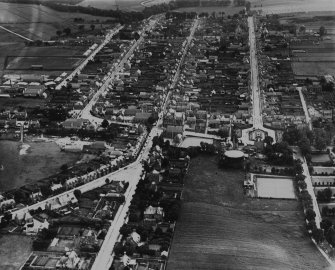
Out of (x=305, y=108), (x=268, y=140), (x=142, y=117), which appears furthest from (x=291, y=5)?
(x=268, y=140)

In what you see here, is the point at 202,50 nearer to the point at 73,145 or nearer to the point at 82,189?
the point at 73,145

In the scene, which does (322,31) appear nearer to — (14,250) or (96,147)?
(96,147)

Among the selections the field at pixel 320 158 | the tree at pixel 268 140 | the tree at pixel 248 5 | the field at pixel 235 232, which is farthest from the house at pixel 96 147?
the tree at pixel 248 5

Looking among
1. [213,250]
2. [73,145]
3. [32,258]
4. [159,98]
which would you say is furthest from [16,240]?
[159,98]

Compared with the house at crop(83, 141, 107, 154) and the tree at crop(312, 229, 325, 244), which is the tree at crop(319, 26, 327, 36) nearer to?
the house at crop(83, 141, 107, 154)

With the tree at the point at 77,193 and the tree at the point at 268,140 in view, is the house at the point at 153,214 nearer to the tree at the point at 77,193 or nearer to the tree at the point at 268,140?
the tree at the point at 77,193
